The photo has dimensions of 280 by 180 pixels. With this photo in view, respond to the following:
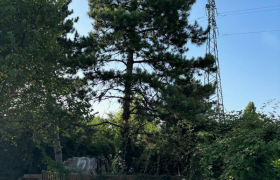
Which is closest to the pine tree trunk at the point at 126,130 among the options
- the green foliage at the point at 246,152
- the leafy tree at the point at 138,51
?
the leafy tree at the point at 138,51

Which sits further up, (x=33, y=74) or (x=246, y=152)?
(x=33, y=74)

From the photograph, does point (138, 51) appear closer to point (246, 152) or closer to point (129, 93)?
point (129, 93)

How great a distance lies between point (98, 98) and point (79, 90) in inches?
42.4

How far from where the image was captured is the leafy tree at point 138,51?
40.3 ft

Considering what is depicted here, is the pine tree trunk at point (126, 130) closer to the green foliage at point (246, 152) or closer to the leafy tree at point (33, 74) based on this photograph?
the leafy tree at point (33, 74)

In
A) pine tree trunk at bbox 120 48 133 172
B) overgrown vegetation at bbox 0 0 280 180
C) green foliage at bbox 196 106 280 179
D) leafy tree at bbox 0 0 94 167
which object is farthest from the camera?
pine tree trunk at bbox 120 48 133 172

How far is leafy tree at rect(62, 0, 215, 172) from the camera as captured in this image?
12.3 m

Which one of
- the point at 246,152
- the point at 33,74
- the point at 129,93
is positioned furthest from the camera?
the point at 129,93

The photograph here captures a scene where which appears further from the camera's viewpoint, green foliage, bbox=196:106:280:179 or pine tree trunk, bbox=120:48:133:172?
pine tree trunk, bbox=120:48:133:172

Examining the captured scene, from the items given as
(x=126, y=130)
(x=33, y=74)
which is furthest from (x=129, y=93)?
(x=33, y=74)

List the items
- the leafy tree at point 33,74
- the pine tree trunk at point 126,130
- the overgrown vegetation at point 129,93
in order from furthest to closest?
the pine tree trunk at point 126,130, the leafy tree at point 33,74, the overgrown vegetation at point 129,93

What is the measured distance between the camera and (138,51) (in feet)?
43.6

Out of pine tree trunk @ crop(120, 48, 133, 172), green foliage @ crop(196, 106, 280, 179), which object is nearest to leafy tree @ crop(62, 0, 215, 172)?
pine tree trunk @ crop(120, 48, 133, 172)

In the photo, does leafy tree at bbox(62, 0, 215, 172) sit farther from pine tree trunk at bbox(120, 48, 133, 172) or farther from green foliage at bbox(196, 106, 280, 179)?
green foliage at bbox(196, 106, 280, 179)
